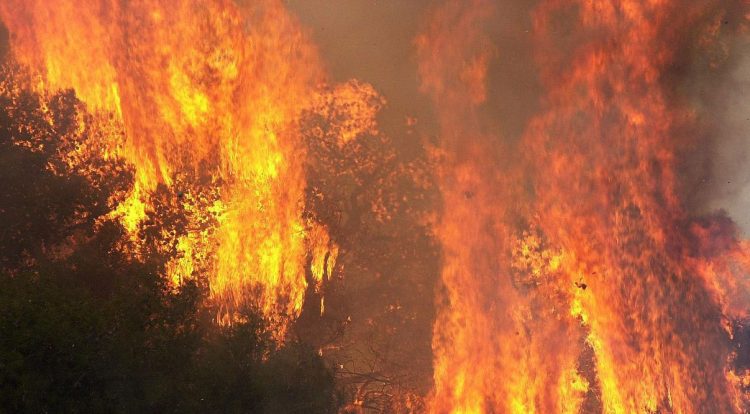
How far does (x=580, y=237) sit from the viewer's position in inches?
589

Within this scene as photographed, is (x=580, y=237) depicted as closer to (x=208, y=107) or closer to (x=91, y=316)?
(x=208, y=107)

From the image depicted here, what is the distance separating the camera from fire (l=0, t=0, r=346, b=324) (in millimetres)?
14312

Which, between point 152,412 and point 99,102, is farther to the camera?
point 99,102

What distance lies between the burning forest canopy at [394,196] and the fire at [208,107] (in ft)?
0.18

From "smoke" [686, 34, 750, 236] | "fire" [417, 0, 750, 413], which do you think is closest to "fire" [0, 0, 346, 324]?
"fire" [417, 0, 750, 413]

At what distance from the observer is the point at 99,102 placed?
47.8ft

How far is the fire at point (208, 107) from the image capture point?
14.3 m

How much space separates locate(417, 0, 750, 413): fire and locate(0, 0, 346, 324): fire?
12.6 feet

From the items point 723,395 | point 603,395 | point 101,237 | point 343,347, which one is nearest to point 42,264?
point 101,237

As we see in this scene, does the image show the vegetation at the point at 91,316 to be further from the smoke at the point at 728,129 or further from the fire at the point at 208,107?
the smoke at the point at 728,129

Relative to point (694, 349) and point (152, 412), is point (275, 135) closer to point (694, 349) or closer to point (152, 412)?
point (152, 412)

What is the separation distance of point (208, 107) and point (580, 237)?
379 inches

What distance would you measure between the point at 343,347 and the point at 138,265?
5.71 metres

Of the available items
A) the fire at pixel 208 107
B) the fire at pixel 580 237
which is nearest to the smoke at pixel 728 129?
the fire at pixel 580 237
